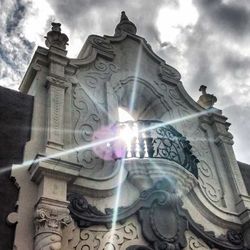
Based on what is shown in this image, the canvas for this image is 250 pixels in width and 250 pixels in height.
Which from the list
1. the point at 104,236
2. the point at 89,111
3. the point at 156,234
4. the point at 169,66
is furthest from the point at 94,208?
the point at 169,66

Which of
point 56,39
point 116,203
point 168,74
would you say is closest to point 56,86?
point 56,39

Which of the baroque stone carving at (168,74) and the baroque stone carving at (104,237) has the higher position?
Answer: the baroque stone carving at (168,74)

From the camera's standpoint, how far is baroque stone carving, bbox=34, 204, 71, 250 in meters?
7.02

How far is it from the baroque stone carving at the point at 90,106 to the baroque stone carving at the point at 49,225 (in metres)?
1.74

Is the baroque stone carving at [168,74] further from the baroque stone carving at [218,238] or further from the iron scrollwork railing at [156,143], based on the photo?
the baroque stone carving at [218,238]

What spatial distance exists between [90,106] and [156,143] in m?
1.81

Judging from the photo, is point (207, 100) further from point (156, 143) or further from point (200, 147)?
point (156, 143)

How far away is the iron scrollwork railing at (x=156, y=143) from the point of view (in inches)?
372

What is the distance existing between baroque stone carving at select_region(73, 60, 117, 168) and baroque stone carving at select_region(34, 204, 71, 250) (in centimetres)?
174

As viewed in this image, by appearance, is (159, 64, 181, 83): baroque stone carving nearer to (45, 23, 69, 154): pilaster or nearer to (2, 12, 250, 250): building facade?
(2, 12, 250, 250): building facade

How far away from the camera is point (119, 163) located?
9.16m

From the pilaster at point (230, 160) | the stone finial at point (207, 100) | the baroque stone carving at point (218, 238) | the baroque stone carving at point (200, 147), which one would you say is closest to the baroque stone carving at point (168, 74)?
the baroque stone carving at point (200, 147)

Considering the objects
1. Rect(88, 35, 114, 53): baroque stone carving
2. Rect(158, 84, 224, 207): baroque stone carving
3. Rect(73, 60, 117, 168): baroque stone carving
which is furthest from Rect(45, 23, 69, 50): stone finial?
Rect(158, 84, 224, 207): baroque stone carving

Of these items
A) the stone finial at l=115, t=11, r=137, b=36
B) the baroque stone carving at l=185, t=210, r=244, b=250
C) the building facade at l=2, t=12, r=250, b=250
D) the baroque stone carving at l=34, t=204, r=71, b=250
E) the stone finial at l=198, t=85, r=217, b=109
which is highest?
the stone finial at l=115, t=11, r=137, b=36
